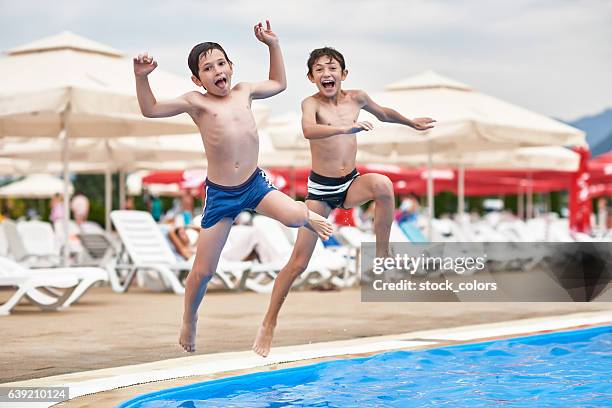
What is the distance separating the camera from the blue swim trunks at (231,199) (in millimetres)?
4805

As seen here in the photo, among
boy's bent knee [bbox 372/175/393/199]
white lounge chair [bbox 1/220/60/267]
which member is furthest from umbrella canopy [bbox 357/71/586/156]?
boy's bent knee [bbox 372/175/393/199]

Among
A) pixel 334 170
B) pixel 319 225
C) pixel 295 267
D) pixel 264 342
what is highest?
pixel 334 170

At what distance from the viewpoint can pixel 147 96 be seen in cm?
453

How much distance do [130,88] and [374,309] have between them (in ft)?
11.6

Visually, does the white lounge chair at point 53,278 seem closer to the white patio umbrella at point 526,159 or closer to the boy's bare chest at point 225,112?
the boy's bare chest at point 225,112

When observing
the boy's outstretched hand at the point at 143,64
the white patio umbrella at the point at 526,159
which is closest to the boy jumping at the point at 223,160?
the boy's outstretched hand at the point at 143,64

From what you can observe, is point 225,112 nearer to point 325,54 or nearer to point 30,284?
point 325,54

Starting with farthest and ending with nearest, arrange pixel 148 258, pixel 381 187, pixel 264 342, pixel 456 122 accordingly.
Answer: pixel 456 122 → pixel 148 258 → pixel 264 342 → pixel 381 187

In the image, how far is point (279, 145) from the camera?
13477 mm

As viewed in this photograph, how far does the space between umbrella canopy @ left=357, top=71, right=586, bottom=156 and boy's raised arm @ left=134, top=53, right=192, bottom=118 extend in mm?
8044

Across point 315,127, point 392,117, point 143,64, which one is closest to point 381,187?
point 392,117

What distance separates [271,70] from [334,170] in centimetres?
69

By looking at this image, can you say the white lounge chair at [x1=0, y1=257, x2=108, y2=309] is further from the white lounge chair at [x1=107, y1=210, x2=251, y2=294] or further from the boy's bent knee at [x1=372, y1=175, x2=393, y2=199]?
the boy's bent knee at [x1=372, y1=175, x2=393, y2=199]

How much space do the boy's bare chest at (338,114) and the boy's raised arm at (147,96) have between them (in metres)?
0.89
